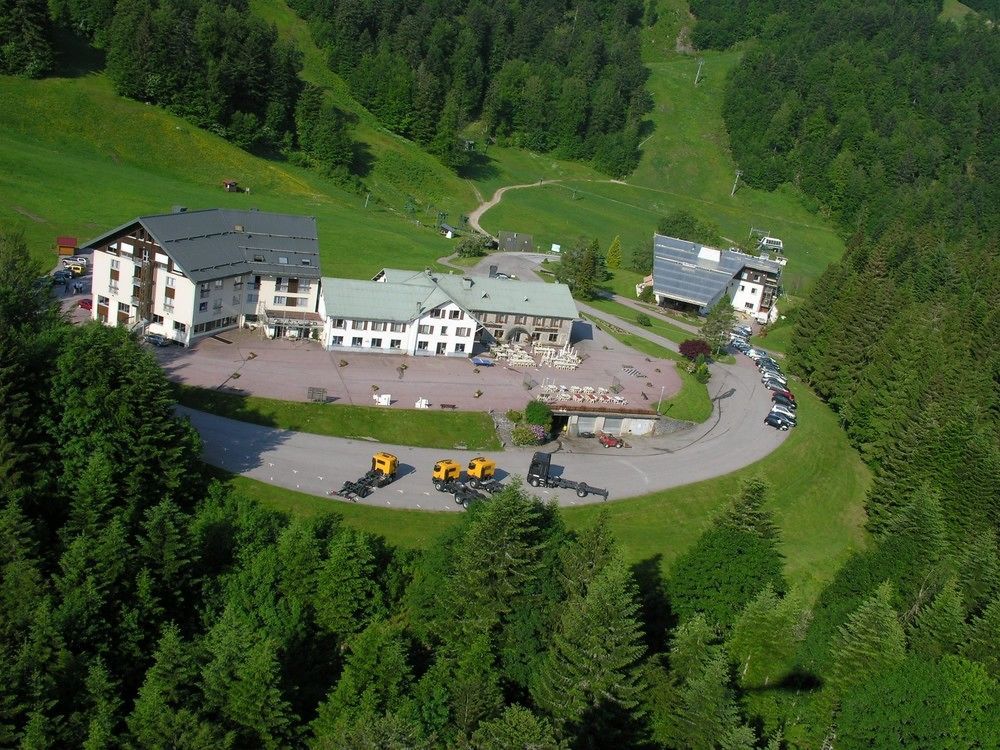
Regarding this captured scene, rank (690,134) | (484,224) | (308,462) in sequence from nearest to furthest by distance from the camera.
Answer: (308,462)
(484,224)
(690,134)

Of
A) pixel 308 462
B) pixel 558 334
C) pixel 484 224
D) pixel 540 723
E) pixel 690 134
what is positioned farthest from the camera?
pixel 690 134

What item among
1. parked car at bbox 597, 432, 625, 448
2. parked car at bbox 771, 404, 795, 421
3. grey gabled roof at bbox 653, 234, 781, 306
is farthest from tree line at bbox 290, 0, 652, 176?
parked car at bbox 597, 432, 625, 448

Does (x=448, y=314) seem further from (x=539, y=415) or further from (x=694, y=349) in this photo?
(x=694, y=349)

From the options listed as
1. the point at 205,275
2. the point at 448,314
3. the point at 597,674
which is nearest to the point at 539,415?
the point at 448,314

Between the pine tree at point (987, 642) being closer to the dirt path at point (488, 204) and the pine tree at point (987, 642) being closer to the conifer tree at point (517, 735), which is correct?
the conifer tree at point (517, 735)

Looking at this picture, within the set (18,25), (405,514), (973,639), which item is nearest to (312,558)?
(405,514)

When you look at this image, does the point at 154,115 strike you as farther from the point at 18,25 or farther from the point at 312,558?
the point at 312,558
